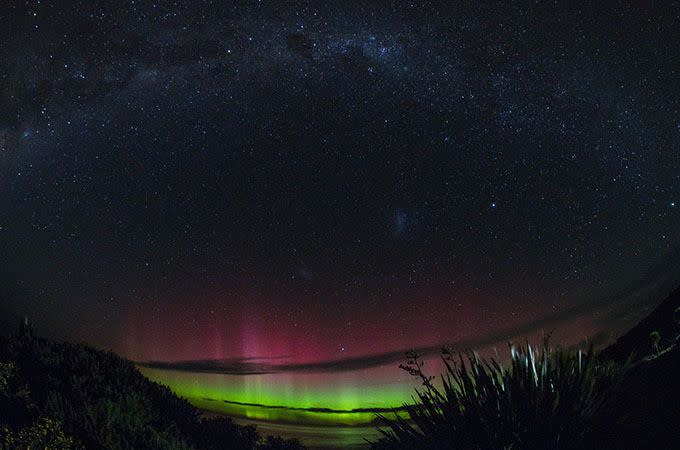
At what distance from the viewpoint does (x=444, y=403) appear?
18.3 feet

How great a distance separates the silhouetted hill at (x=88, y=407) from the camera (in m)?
5.53

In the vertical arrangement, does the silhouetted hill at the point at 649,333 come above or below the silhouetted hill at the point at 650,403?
above

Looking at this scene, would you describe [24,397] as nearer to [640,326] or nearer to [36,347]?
[36,347]

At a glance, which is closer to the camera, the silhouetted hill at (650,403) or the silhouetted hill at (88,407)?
the silhouetted hill at (650,403)

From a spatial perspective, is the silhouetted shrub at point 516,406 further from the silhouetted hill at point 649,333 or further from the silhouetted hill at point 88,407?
the silhouetted hill at point 88,407

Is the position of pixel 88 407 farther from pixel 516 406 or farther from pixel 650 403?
pixel 650 403

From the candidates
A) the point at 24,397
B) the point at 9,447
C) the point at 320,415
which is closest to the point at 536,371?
the point at 9,447

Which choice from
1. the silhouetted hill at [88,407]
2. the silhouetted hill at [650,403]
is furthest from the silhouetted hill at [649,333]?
the silhouetted hill at [88,407]

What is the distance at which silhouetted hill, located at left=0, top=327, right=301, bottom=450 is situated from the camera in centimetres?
553

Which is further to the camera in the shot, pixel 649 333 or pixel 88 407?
pixel 649 333

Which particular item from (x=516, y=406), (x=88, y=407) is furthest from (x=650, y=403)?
(x=88, y=407)

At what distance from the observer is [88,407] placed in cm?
600

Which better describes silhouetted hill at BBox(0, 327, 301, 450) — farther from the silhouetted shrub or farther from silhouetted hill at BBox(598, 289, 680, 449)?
silhouetted hill at BBox(598, 289, 680, 449)

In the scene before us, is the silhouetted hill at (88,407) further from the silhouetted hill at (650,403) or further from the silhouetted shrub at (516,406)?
the silhouetted hill at (650,403)
